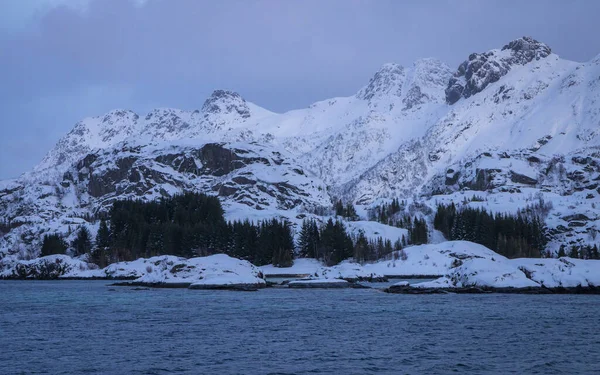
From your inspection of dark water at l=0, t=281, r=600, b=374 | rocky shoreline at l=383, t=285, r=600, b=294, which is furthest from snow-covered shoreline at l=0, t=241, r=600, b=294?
dark water at l=0, t=281, r=600, b=374

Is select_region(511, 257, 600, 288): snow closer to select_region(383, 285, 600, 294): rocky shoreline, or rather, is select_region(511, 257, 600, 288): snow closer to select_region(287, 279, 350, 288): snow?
select_region(383, 285, 600, 294): rocky shoreline

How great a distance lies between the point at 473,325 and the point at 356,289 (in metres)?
56.6

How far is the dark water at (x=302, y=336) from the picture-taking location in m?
39.0

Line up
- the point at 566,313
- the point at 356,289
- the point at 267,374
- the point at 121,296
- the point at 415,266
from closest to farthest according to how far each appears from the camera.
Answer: the point at 267,374
the point at 566,313
the point at 121,296
the point at 356,289
the point at 415,266

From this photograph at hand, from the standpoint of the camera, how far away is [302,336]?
52375 millimetres

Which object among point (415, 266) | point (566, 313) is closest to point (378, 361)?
point (566, 313)

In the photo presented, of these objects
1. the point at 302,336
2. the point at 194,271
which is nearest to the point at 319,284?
the point at 194,271

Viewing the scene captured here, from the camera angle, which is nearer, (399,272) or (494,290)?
(494,290)

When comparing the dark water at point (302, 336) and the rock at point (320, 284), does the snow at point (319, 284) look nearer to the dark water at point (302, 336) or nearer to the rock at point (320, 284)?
the rock at point (320, 284)

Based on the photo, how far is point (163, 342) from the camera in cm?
4875

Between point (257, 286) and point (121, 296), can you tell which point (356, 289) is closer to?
point (257, 286)

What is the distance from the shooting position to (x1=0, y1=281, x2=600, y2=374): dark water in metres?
39.0

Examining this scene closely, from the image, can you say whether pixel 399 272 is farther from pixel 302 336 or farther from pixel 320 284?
pixel 302 336

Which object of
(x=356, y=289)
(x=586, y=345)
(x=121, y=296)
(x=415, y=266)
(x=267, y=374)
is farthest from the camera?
(x=415, y=266)
